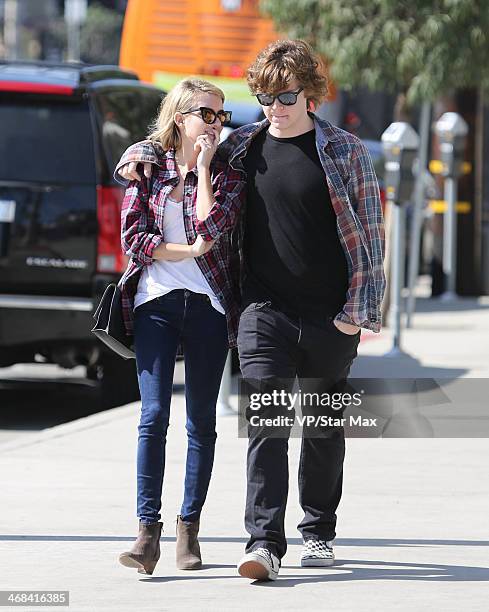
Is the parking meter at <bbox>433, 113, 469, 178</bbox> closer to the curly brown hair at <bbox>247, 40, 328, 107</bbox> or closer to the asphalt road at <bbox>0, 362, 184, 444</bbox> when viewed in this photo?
the asphalt road at <bbox>0, 362, 184, 444</bbox>

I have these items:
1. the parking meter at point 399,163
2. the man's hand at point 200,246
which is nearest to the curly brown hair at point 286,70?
the man's hand at point 200,246

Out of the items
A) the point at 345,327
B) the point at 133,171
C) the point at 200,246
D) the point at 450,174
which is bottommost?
the point at 345,327

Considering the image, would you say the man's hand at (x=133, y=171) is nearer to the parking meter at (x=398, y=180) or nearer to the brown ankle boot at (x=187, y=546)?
the brown ankle boot at (x=187, y=546)


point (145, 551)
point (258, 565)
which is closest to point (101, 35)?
point (145, 551)

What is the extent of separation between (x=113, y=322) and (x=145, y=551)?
832mm

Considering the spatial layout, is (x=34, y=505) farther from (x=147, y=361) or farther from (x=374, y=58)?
(x=374, y=58)

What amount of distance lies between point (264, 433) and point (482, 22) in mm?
10662

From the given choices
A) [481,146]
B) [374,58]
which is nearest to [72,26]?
[481,146]

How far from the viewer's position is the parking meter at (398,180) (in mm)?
13422

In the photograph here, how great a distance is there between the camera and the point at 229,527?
22.3 ft

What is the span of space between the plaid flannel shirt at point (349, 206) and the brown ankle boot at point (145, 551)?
3.26 ft

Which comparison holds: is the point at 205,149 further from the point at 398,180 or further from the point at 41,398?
the point at 398,180

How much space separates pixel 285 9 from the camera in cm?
1672

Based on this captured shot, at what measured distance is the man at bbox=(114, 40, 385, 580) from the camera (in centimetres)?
580
